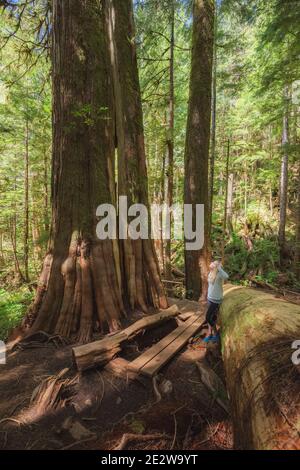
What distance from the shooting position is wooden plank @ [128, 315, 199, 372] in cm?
323

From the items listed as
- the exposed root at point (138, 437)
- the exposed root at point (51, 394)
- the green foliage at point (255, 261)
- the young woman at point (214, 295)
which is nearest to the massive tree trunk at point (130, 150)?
the young woman at point (214, 295)

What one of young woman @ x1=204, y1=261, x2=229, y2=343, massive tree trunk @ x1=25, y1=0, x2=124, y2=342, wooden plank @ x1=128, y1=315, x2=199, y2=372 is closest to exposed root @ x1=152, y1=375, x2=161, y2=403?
wooden plank @ x1=128, y1=315, x2=199, y2=372

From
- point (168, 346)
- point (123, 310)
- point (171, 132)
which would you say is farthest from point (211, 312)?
point (171, 132)

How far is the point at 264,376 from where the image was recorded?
2213mm

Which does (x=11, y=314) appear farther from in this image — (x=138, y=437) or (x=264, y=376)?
(x=264, y=376)

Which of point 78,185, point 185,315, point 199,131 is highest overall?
point 199,131

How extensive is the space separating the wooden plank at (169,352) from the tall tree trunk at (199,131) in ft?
8.71

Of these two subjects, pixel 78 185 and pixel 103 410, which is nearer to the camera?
pixel 103 410

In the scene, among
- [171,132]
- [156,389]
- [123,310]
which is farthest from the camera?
[171,132]

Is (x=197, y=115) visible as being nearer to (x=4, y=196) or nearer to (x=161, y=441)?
(x=161, y=441)

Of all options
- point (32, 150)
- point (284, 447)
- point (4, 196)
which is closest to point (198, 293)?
point (284, 447)

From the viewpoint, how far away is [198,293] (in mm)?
7410

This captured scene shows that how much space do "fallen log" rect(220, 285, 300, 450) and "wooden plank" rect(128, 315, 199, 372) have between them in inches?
35.5

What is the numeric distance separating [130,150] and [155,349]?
396cm
